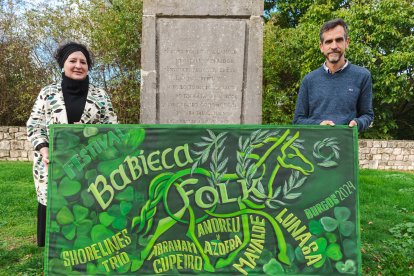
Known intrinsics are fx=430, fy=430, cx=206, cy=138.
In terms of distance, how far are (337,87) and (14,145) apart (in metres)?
11.6

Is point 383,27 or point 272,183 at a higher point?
point 383,27

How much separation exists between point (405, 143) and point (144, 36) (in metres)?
12.4

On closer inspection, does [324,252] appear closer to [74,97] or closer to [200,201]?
[200,201]

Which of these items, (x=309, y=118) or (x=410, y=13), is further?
(x=410, y=13)

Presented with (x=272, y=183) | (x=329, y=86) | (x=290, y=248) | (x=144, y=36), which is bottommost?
(x=290, y=248)

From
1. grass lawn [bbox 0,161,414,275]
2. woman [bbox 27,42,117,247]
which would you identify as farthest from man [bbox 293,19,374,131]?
woman [bbox 27,42,117,247]

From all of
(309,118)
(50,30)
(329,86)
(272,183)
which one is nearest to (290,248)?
(272,183)

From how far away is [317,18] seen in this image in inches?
648

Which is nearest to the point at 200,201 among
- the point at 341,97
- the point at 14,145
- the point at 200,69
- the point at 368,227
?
the point at 341,97

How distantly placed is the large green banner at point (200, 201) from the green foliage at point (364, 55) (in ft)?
42.5

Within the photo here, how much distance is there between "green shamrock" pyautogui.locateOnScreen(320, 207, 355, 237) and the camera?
281cm

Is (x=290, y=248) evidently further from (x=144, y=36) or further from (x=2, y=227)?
(x=2, y=227)

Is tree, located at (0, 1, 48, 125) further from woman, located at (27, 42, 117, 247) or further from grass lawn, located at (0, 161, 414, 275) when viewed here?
woman, located at (27, 42, 117, 247)

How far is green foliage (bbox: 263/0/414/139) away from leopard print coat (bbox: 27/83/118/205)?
12.7 meters
